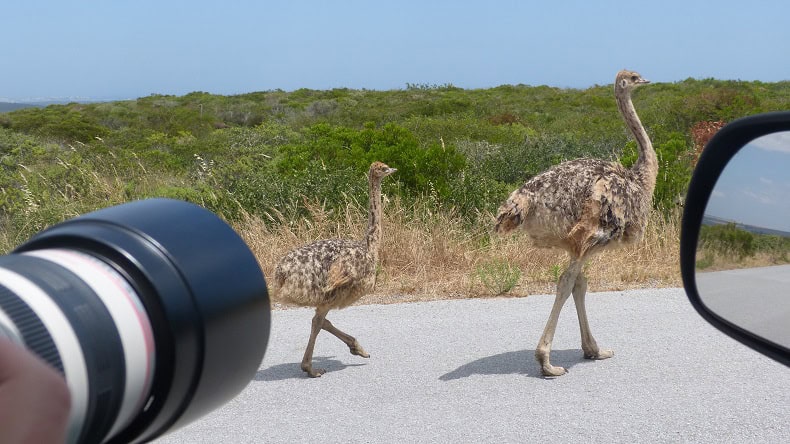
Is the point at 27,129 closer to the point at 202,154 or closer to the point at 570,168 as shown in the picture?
the point at 202,154

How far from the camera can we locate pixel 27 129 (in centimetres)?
2808

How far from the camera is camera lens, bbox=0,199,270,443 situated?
3.39 ft

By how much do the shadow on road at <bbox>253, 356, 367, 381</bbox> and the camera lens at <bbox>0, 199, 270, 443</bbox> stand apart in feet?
14.6

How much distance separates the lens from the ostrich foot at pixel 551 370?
555 centimetres

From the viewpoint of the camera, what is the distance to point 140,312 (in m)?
1.19

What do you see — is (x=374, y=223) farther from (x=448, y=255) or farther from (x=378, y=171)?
(x=448, y=255)

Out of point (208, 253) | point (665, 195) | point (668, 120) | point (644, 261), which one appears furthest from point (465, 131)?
point (208, 253)

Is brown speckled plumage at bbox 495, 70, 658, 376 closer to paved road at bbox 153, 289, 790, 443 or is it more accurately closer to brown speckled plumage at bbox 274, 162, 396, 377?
paved road at bbox 153, 289, 790, 443

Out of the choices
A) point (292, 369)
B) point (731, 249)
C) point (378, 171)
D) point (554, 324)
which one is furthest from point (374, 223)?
point (731, 249)

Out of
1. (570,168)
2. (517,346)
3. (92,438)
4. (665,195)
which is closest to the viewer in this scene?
(92,438)

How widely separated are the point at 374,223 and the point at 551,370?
5.02 ft

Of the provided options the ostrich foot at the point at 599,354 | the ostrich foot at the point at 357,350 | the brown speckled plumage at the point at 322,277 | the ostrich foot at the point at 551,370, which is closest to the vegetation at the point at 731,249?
the ostrich foot at the point at 551,370

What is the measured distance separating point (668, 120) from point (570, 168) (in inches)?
564

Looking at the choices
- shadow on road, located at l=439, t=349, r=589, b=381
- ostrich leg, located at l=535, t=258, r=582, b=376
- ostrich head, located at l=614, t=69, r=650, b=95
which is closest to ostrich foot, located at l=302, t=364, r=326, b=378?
shadow on road, located at l=439, t=349, r=589, b=381
